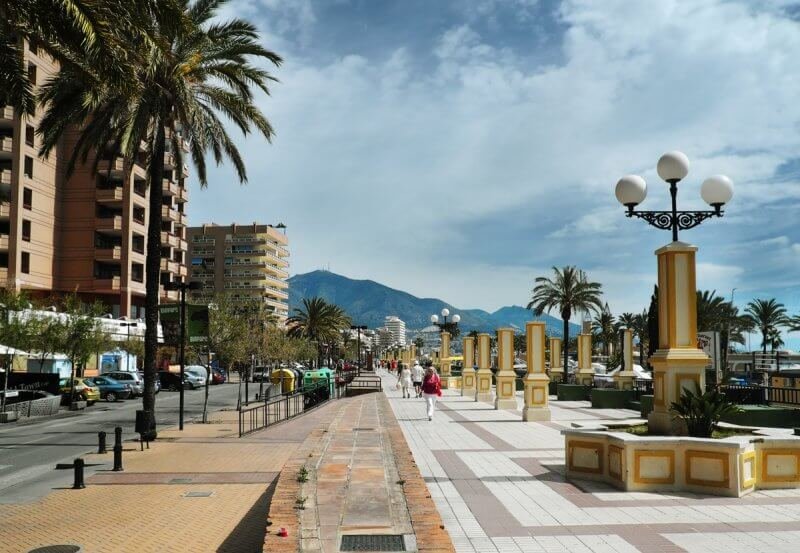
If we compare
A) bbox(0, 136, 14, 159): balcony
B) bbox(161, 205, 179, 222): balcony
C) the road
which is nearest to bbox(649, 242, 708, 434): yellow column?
the road

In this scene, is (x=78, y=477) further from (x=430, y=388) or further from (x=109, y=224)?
(x=109, y=224)

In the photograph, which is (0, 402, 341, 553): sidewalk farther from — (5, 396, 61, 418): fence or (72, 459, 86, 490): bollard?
(5, 396, 61, 418): fence

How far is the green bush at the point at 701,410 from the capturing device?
32.4 feet

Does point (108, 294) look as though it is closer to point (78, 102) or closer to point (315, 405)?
point (315, 405)

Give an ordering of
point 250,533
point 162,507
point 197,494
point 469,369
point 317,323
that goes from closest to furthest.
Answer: point 250,533 → point 162,507 → point 197,494 → point 469,369 → point 317,323

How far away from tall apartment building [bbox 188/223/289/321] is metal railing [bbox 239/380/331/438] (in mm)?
96640

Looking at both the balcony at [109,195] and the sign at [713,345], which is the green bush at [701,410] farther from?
the balcony at [109,195]

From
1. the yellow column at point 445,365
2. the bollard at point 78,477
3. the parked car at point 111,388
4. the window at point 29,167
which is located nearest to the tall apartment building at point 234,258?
the window at point 29,167

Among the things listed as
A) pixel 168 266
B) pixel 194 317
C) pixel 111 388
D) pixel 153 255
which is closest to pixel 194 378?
pixel 111 388

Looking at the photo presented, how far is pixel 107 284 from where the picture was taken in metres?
59.4

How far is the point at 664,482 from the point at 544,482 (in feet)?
5.76

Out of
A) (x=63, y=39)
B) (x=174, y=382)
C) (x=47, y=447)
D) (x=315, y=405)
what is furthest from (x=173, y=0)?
(x=174, y=382)

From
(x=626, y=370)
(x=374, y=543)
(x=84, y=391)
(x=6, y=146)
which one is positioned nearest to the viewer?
(x=374, y=543)

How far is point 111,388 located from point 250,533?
31.8m
